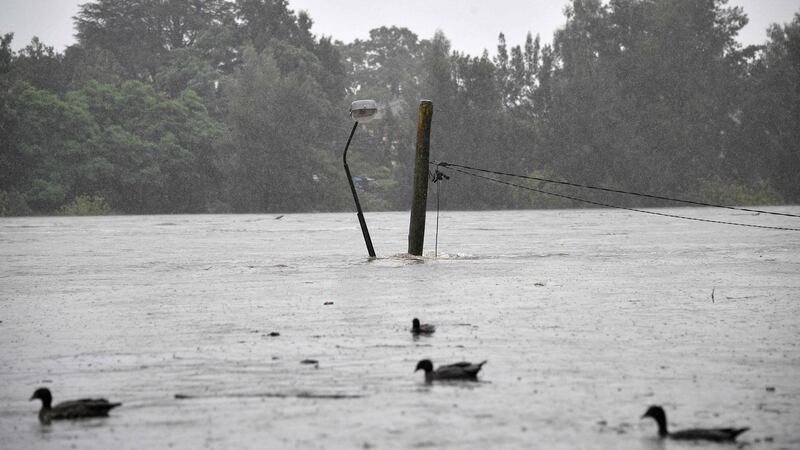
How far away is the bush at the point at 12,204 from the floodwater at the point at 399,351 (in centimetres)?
4427

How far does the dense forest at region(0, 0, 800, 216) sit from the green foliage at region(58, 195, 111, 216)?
12 cm

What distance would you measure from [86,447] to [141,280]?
1207 cm

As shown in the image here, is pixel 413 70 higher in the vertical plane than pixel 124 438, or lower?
higher

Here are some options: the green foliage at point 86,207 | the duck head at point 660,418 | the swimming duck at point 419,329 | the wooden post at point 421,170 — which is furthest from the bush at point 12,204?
the duck head at point 660,418

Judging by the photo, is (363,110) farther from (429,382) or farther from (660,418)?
(660,418)

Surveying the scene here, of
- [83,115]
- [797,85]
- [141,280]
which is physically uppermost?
[797,85]

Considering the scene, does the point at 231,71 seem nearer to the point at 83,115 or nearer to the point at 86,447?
the point at 83,115

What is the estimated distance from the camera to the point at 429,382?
7758 mm

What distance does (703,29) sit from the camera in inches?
3086

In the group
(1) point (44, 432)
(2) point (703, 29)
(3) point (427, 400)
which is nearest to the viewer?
(1) point (44, 432)

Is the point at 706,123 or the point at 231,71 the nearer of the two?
the point at 706,123

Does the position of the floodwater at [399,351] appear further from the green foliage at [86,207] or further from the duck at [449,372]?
the green foliage at [86,207]

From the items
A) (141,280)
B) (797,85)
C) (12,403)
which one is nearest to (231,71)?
(797,85)

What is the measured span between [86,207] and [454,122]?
25.1 metres
